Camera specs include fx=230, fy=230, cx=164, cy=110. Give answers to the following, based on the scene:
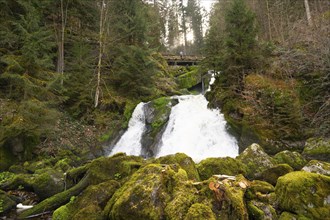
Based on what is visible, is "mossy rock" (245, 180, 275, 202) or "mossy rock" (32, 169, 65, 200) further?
"mossy rock" (32, 169, 65, 200)

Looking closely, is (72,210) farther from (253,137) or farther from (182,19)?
(182,19)

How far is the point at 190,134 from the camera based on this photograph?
13.4 meters

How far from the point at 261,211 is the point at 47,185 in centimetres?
638

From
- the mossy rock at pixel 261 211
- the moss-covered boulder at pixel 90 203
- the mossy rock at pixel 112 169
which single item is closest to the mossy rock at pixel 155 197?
the moss-covered boulder at pixel 90 203

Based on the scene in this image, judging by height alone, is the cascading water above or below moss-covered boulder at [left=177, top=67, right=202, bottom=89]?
below

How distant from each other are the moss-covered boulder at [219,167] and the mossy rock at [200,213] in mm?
2643

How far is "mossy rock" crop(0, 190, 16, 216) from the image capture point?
6.30 metres

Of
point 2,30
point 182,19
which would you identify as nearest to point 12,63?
point 2,30

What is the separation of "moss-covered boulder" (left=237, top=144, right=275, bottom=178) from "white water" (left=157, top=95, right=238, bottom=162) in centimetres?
406

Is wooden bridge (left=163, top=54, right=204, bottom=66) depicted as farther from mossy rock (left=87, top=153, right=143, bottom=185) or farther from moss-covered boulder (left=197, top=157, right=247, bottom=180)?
mossy rock (left=87, top=153, right=143, bottom=185)

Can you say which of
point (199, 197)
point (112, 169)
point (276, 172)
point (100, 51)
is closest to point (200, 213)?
point (199, 197)

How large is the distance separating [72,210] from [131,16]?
17.9 metres

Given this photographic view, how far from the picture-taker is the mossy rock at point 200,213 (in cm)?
345

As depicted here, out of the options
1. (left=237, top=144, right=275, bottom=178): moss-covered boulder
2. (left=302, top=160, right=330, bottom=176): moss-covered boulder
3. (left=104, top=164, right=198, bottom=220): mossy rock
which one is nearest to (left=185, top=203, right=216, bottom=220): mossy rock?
(left=104, top=164, right=198, bottom=220): mossy rock
